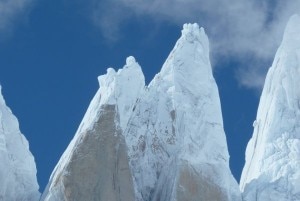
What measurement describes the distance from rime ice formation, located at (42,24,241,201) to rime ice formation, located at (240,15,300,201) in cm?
224

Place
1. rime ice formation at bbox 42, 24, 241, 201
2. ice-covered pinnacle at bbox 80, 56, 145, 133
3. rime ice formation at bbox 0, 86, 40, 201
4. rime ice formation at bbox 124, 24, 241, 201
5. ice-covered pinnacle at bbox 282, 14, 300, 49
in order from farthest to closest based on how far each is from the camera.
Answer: ice-covered pinnacle at bbox 282, 14, 300, 49 → ice-covered pinnacle at bbox 80, 56, 145, 133 → rime ice formation at bbox 0, 86, 40, 201 → rime ice formation at bbox 124, 24, 241, 201 → rime ice formation at bbox 42, 24, 241, 201

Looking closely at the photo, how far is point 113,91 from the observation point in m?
85.4

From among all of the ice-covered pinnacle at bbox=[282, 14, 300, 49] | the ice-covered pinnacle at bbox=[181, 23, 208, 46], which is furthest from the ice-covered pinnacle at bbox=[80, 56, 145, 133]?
the ice-covered pinnacle at bbox=[282, 14, 300, 49]

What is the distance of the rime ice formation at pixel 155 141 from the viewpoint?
269ft

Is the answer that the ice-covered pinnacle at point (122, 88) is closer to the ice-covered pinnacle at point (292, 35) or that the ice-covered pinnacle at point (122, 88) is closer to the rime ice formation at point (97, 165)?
the rime ice formation at point (97, 165)

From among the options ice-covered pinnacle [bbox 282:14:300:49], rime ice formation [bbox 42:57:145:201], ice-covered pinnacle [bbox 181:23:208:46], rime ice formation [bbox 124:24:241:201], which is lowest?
rime ice formation [bbox 42:57:145:201]

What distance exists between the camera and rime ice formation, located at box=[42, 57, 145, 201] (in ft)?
267

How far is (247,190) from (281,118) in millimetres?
6458

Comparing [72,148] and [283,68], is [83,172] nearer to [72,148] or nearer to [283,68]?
[72,148]

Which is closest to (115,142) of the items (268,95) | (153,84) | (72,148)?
(72,148)

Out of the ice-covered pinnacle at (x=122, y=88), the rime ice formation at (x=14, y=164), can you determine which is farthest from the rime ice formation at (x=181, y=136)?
the rime ice formation at (x=14, y=164)

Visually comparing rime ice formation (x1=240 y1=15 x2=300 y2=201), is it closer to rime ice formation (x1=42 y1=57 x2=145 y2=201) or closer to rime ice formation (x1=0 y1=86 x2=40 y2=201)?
rime ice formation (x1=42 y1=57 x2=145 y2=201)

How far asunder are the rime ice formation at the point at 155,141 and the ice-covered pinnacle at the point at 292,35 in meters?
5.59

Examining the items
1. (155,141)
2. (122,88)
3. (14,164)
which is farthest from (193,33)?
(14,164)
